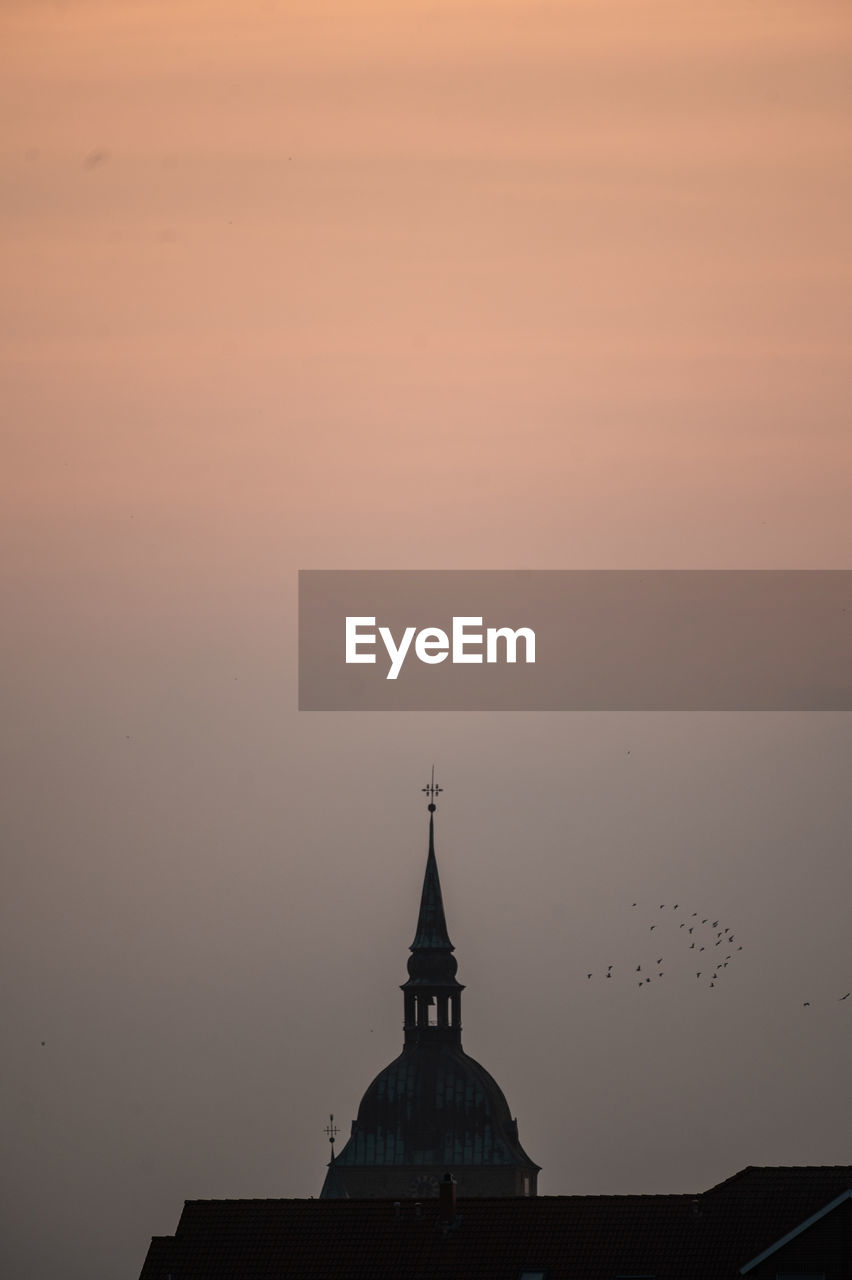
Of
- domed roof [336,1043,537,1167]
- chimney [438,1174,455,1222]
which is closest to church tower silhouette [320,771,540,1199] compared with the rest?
domed roof [336,1043,537,1167]

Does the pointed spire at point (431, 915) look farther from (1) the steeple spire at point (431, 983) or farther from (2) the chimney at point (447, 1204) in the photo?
(2) the chimney at point (447, 1204)

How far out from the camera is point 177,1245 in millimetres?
63281

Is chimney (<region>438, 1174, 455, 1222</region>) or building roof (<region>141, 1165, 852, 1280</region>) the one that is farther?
chimney (<region>438, 1174, 455, 1222</region>)

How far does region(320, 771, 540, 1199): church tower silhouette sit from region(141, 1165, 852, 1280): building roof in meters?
70.8

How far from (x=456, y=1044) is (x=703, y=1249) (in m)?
82.2

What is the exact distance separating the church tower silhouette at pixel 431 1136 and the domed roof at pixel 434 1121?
0.05 meters

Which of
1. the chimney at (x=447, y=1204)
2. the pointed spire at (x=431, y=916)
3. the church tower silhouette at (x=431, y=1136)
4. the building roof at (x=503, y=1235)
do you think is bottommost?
the building roof at (x=503, y=1235)

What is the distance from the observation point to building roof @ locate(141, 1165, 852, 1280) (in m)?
60.5

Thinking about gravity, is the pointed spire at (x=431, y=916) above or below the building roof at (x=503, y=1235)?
above

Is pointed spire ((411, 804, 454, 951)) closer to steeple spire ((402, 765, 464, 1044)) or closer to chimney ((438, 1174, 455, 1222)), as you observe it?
steeple spire ((402, 765, 464, 1044))

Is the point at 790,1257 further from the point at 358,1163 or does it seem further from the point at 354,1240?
the point at 358,1163

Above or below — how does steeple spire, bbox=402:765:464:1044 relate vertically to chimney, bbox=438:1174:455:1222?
above

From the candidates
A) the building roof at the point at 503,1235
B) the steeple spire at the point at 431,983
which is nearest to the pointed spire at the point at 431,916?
the steeple spire at the point at 431,983

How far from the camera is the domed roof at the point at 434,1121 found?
135375mm
